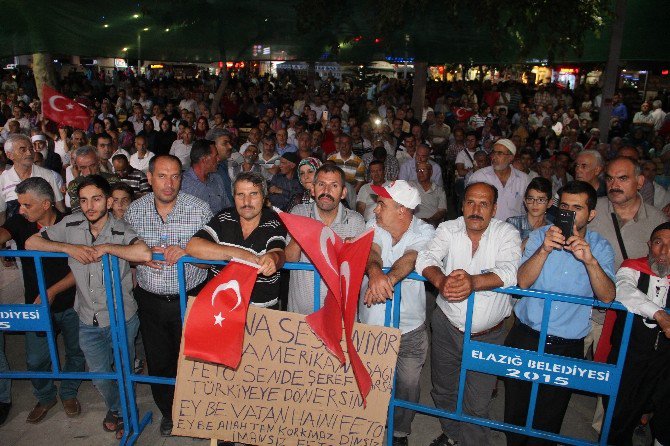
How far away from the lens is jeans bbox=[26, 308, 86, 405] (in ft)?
14.7

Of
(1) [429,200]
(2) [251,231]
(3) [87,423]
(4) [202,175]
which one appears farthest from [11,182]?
(1) [429,200]

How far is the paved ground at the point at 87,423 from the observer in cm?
439

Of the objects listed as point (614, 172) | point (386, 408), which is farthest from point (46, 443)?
point (614, 172)

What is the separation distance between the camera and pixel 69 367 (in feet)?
15.5

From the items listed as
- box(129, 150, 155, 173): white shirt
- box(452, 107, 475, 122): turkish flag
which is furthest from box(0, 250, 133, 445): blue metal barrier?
box(452, 107, 475, 122): turkish flag

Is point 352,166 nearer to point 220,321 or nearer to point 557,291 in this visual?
point 557,291

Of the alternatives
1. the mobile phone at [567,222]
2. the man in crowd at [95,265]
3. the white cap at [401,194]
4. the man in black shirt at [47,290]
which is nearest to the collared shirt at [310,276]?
the white cap at [401,194]

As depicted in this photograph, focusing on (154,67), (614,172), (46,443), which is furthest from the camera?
(154,67)

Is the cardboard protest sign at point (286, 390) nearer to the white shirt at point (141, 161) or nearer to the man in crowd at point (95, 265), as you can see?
the man in crowd at point (95, 265)

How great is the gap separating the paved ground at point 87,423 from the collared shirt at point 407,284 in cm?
122

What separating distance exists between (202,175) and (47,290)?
2323 mm

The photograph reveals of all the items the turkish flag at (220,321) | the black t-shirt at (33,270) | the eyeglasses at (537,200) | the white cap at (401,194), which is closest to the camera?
the turkish flag at (220,321)

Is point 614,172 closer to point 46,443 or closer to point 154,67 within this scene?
point 46,443

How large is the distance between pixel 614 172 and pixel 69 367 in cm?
509
